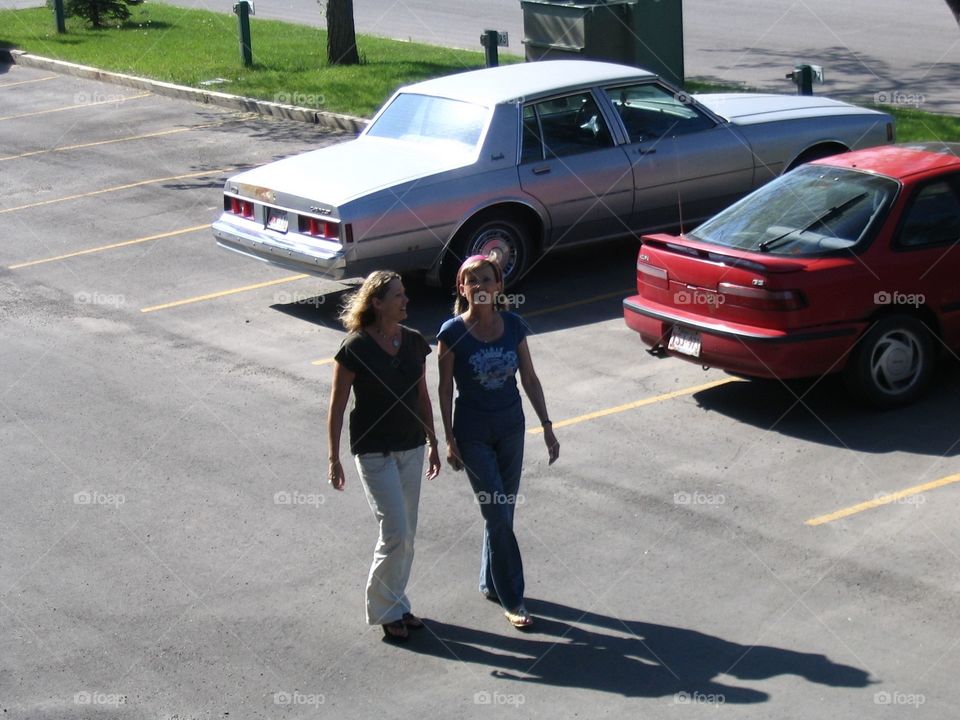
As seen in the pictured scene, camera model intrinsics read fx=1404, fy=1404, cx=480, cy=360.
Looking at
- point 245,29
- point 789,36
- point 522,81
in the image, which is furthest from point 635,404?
point 789,36

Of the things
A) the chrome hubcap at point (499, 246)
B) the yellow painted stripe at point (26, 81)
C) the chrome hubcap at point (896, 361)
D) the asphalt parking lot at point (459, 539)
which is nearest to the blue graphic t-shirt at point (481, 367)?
the asphalt parking lot at point (459, 539)

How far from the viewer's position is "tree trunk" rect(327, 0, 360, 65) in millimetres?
21547

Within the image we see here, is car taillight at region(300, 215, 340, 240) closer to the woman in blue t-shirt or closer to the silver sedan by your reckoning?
the silver sedan

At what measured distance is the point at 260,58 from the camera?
2342 centimetres

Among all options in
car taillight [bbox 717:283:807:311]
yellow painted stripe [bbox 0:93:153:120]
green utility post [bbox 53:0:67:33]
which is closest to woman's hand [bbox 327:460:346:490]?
car taillight [bbox 717:283:807:311]

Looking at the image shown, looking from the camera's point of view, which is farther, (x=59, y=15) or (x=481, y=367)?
(x=59, y=15)

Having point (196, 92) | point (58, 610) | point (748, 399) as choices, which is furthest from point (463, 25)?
point (58, 610)

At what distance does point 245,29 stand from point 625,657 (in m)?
18.2

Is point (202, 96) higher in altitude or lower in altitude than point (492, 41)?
lower

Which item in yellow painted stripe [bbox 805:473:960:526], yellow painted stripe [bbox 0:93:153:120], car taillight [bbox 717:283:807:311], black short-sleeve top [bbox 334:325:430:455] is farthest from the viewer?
yellow painted stripe [bbox 0:93:153:120]

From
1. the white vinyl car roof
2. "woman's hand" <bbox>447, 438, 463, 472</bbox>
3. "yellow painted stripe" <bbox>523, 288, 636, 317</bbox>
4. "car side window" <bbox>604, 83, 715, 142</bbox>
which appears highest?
the white vinyl car roof

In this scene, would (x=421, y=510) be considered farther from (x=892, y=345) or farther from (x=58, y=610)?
(x=892, y=345)

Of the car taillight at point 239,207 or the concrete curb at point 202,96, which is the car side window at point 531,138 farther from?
the concrete curb at point 202,96

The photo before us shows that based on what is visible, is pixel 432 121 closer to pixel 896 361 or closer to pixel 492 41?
pixel 896 361
